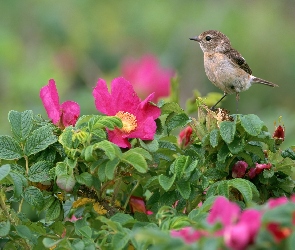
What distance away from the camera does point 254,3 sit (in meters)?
10.0

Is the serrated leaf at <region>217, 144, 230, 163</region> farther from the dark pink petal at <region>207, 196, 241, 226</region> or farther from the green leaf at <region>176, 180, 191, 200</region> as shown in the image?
the dark pink petal at <region>207, 196, 241, 226</region>

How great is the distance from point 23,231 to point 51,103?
386 millimetres

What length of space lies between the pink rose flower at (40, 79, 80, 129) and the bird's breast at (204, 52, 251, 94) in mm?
1747

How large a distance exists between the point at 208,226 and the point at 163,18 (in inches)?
296

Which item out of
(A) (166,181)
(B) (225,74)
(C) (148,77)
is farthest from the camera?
(C) (148,77)

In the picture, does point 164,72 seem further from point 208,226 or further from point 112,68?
point 208,226

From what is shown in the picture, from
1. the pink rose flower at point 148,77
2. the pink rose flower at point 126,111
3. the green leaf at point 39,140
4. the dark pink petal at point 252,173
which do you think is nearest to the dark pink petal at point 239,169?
the dark pink petal at point 252,173

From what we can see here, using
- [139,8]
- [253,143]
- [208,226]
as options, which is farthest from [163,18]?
[208,226]

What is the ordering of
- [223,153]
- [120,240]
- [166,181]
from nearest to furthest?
[120,240], [166,181], [223,153]

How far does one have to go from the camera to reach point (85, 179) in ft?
5.74

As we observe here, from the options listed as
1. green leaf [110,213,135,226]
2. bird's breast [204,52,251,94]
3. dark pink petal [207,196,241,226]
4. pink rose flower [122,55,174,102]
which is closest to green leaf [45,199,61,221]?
green leaf [110,213,135,226]

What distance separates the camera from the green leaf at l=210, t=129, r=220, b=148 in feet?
5.99

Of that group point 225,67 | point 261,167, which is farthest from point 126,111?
point 225,67

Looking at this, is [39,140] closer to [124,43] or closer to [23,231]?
[23,231]
